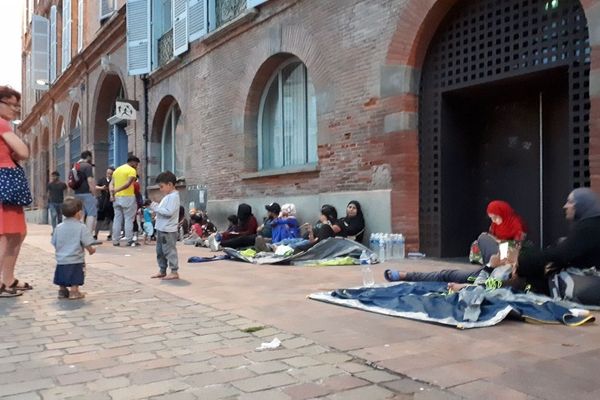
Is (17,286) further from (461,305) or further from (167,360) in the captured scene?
(461,305)

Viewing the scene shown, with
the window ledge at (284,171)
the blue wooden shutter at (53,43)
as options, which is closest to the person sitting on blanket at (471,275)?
the window ledge at (284,171)

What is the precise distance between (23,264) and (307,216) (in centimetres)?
474

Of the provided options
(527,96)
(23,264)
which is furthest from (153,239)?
(527,96)

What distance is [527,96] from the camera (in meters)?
8.26

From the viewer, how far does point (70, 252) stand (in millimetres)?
5691

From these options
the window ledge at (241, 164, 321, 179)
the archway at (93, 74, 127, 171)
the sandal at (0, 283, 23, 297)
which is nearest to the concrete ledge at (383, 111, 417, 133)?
the window ledge at (241, 164, 321, 179)

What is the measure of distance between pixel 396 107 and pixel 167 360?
A: 20.3 ft

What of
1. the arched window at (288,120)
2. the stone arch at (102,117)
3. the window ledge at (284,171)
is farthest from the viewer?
the stone arch at (102,117)

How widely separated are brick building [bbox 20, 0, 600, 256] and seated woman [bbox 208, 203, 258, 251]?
0.81m

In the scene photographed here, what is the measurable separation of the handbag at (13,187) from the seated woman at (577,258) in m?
4.73

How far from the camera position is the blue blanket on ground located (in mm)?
4309

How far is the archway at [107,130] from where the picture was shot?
2097 centimetres

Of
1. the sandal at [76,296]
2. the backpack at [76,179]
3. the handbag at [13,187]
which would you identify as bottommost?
the sandal at [76,296]

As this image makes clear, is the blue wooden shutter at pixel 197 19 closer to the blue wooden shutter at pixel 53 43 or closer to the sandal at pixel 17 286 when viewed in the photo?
the sandal at pixel 17 286
